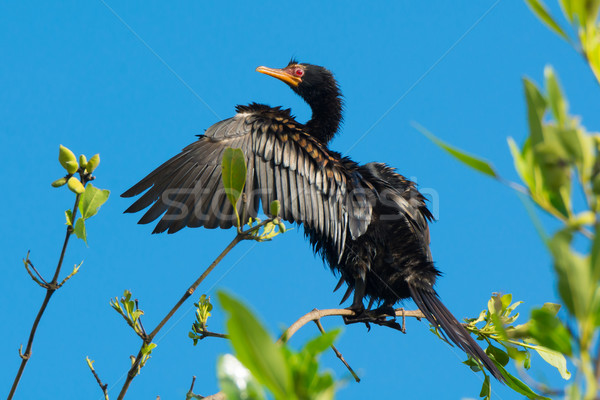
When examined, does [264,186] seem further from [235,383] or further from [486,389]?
[235,383]

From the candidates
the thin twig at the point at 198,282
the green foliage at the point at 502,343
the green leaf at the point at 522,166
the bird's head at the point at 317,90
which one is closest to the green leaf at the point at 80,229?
the thin twig at the point at 198,282

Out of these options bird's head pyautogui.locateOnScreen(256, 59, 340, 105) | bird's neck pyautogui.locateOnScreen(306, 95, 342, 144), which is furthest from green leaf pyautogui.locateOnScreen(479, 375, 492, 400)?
bird's head pyautogui.locateOnScreen(256, 59, 340, 105)

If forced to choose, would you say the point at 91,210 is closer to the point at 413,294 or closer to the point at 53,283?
the point at 53,283

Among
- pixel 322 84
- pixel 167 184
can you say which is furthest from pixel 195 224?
pixel 322 84

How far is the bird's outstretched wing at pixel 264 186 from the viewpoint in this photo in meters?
3.42

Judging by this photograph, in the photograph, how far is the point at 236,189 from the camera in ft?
3.68

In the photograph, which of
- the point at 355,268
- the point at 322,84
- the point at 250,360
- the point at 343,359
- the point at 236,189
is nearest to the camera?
the point at 250,360

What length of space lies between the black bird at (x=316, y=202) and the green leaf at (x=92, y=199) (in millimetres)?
2039

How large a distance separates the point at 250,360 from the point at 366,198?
3.12 metres

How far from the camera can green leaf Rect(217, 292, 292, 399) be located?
1.57ft

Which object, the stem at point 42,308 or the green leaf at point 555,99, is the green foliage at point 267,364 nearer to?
the green leaf at point 555,99

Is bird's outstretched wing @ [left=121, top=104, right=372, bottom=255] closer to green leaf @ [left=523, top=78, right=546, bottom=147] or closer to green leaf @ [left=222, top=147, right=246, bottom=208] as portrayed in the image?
green leaf @ [left=222, top=147, right=246, bottom=208]

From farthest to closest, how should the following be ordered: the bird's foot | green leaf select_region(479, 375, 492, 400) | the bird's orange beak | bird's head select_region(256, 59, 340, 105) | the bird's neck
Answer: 1. the bird's orange beak
2. bird's head select_region(256, 59, 340, 105)
3. the bird's neck
4. the bird's foot
5. green leaf select_region(479, 375, 492, 400)

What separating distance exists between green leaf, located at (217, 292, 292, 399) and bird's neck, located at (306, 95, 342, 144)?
4000 mm
